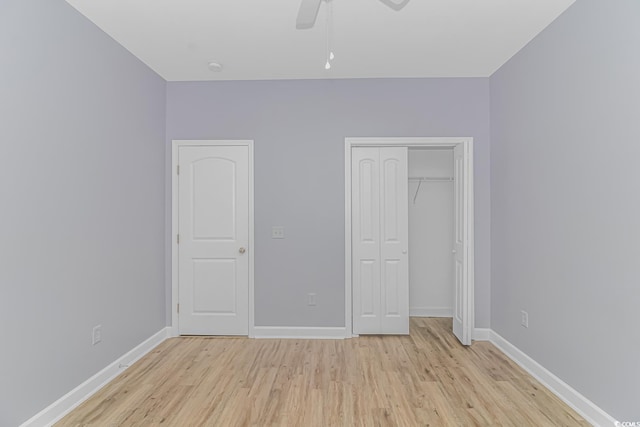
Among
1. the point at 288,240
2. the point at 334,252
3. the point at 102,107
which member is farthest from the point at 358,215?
the point at 102,107

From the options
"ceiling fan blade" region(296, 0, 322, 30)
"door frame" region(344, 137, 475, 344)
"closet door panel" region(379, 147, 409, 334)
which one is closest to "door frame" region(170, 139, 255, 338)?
"door frame" region(344, 137, 475, 344)

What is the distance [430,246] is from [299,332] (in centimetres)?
203

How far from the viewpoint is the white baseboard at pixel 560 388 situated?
2.26m

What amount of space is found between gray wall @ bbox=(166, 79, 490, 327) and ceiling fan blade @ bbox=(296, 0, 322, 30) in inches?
72.0

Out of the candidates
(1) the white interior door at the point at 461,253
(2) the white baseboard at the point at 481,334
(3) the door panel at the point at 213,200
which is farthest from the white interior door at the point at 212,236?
(2) the white baseboard at the point at 481,334

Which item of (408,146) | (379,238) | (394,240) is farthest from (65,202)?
(408,146)

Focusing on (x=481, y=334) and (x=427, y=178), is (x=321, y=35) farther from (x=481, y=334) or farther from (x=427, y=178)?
(x=481, y=334)

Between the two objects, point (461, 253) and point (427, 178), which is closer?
point (461, 253)

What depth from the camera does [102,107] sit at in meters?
2.86

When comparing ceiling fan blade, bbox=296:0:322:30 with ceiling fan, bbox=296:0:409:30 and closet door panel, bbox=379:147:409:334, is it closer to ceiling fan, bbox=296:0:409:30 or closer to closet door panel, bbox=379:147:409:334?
ceiling fan, bbox=296:0:409:30

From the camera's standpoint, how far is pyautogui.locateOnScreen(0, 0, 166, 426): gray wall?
206 cm

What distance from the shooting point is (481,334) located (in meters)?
3.80

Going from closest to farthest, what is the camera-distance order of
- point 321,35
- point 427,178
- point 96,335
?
1. point 96,335
2. point 321,35
3. point 427,178

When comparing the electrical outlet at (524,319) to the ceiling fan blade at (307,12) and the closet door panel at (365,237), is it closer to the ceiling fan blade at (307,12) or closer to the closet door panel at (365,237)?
the closet door panel at (365,237)
